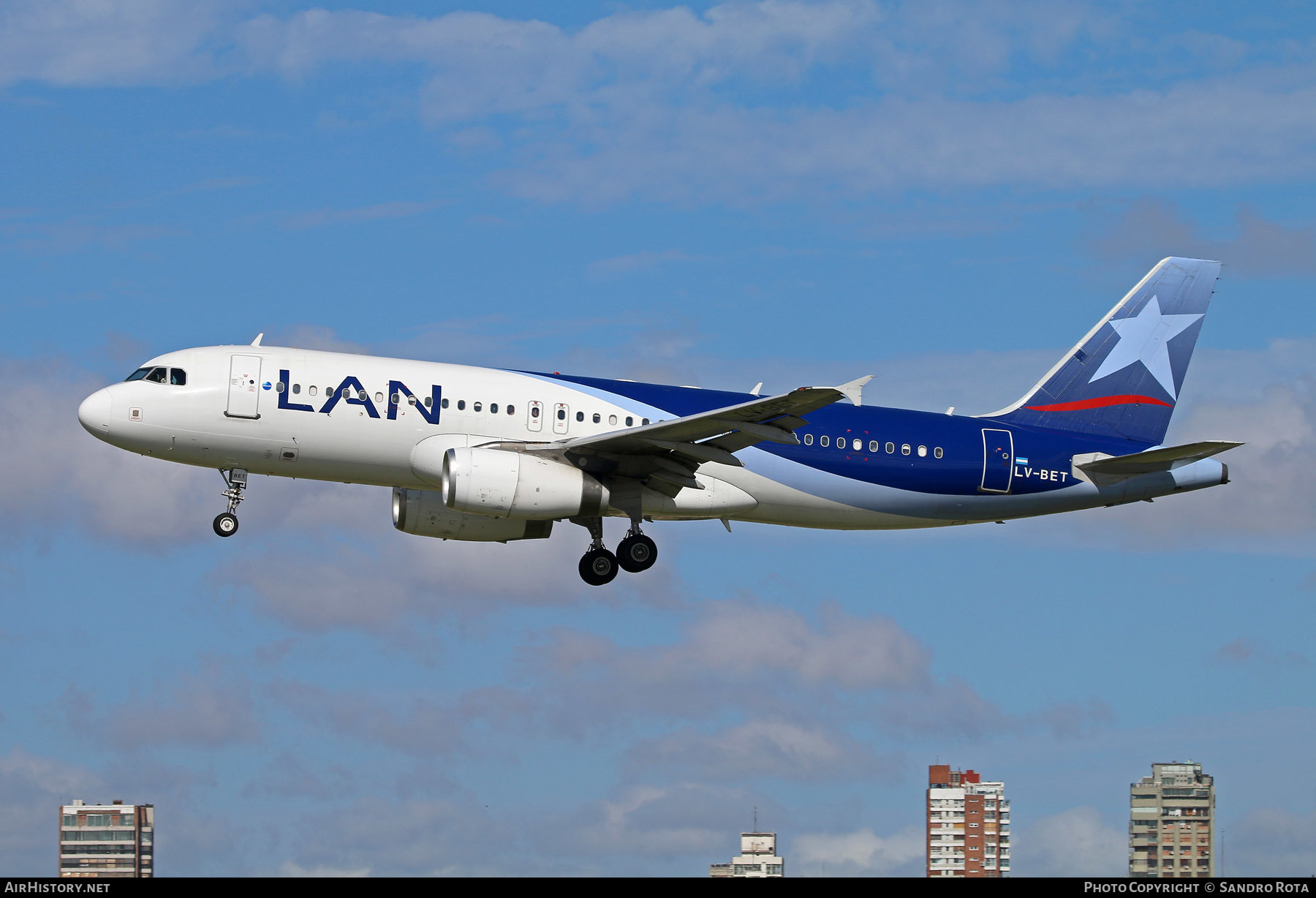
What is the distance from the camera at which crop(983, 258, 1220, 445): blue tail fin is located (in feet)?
159

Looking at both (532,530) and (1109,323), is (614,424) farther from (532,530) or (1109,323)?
(1109,323)

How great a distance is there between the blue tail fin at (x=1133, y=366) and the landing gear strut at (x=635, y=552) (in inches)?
456

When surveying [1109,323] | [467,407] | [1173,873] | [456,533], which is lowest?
[1173,873]

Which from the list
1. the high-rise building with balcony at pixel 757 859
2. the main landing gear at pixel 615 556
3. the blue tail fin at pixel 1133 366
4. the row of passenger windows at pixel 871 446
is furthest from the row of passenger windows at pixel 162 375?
the high-rise building with balcony at pixel 757 859

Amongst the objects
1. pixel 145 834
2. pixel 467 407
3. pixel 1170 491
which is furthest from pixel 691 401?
pixel 145 834

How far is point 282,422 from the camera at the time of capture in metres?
39.6

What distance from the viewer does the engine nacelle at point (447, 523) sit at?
44.5 meters

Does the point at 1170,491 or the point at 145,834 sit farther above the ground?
the point at 1170,491

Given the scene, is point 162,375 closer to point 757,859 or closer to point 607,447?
point 607,447

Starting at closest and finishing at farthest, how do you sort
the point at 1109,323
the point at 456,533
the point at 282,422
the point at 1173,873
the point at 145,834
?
the point at 282,422, the point at 456,533, the point at 1109,323, the point at 1173,873, the point at 145,834

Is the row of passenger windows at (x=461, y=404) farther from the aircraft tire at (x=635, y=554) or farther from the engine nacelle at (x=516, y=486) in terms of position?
the aircraft tire at (x=635, y=554)

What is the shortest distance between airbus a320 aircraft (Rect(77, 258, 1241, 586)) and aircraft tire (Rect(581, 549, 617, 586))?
4cm

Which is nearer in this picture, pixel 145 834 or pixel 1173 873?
pixel 1173 873

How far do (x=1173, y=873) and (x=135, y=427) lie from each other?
78.9 m
